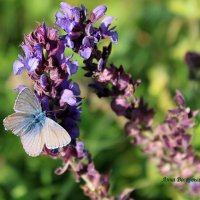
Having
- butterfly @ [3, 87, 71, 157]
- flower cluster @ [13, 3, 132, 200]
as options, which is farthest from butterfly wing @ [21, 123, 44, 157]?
flower cluster @ [13, 3, 132, 200]

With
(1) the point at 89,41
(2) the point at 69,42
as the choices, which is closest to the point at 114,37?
(1) the point at 89,41

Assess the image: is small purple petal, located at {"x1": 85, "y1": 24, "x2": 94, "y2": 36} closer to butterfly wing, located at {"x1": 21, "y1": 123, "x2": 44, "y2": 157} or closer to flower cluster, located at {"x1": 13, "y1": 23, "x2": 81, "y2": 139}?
flower cluster, located at {"x1": 13, "y1": 23, "x2": 81, "y2": 139}

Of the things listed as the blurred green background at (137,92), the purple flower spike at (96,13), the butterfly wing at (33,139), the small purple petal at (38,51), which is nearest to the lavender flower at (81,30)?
the purple flower spike at (96,13)

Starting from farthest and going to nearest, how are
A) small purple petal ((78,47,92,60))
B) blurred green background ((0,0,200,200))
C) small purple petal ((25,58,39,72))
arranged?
blurred green background ((0,0,200,200)), small purple petal ((78,47,92,60)), small purple petal ((25,58,39,72))

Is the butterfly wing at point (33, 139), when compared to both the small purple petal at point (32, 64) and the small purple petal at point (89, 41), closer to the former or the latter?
the small purple petal at point (32, 64)

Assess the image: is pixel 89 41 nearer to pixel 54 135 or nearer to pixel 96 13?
pixel 96 13

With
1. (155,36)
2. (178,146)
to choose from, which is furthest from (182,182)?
(155,36)
